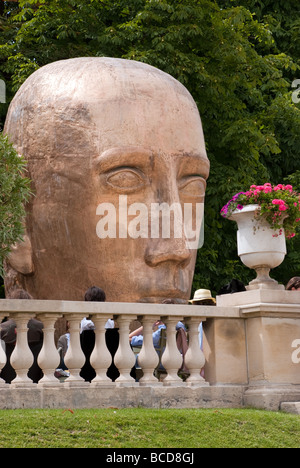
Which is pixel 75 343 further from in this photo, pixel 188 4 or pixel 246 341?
pixel 188 4

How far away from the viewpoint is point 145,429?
881 centimetres

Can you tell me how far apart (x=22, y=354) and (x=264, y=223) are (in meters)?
3.52

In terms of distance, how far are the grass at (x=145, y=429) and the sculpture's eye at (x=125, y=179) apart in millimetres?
4579

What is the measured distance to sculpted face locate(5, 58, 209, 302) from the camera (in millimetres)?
13578

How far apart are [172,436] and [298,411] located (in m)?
2.01

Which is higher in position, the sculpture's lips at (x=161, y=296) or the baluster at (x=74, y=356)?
the sculpture's lips at (x=161, y=296)

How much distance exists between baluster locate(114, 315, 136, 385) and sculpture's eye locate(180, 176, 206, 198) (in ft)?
13.9

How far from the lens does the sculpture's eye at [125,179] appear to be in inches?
535

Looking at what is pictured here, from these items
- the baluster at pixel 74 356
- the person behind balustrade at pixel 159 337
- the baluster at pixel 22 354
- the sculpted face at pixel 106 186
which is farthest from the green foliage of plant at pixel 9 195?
the sculpted face at pixel 106 186

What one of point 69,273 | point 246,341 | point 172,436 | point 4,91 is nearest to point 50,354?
point 172,436

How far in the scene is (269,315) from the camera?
1085 cm

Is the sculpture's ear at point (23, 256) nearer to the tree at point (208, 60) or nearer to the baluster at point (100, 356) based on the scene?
the baluster at point (100, 356)

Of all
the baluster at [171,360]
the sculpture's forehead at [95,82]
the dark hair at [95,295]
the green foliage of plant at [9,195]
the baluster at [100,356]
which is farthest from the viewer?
the sculpture's forehead at [95,82]
